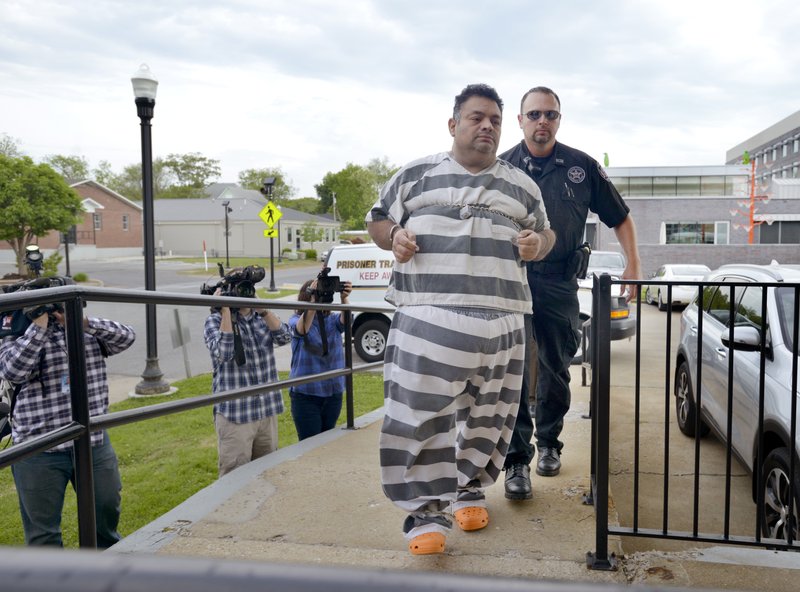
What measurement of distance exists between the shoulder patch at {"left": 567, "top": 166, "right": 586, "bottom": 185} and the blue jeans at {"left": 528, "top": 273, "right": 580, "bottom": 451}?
497 mm

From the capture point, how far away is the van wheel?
11.7m

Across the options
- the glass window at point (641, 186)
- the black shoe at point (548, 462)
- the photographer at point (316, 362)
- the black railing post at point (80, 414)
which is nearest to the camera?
the black railing post at point (80, 414)

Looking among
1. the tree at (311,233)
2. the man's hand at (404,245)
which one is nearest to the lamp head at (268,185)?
the man's hand at (404,245)

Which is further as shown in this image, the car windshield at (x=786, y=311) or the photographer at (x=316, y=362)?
the photographer at (x=316, y=362)

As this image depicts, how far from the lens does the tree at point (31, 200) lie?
3481 cm

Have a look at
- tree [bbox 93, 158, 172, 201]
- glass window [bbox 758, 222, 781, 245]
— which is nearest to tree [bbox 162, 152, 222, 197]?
tree [bbox 93, 158, 172, 201]

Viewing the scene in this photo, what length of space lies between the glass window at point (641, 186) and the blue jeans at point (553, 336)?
39375mm

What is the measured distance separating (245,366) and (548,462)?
1849mm

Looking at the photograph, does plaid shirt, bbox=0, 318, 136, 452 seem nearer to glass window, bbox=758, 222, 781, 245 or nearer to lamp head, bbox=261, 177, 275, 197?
lamp head, bbox=261, 177, 275, 197

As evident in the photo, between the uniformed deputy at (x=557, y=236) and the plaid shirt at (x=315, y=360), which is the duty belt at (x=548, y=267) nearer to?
the uniformed deputy at (x=557, y=236)

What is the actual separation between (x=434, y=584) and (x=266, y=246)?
6423 centimetres

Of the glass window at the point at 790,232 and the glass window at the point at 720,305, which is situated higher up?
the glass window at the point at 790,232

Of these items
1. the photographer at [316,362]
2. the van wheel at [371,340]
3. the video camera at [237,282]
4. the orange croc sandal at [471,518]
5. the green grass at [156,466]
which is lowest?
the green grass at [156,466]

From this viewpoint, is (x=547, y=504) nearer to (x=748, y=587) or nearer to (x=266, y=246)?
(x=748, y=587)
